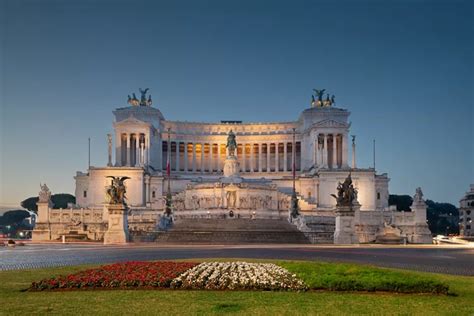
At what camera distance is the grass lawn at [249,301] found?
16.0 m

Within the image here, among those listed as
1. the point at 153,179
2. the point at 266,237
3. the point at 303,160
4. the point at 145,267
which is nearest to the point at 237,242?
the point at 266,237

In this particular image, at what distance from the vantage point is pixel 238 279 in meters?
21.8

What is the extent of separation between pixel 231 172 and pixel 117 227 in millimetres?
61376

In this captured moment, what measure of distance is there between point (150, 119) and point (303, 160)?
123 ft

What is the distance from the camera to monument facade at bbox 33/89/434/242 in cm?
10019

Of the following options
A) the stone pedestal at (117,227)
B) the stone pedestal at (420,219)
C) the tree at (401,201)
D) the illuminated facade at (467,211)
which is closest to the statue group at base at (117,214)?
the stone pedestal at (117,227)

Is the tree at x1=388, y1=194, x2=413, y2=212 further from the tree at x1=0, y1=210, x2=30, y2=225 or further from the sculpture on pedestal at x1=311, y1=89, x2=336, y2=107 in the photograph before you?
the tree at x1=0, y1=210, x2=30, y2=225

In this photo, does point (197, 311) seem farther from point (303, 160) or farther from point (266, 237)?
point (303, 160)

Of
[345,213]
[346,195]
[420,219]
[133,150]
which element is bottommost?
[420,219]

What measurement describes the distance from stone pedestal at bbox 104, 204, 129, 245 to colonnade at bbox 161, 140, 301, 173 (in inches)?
3349

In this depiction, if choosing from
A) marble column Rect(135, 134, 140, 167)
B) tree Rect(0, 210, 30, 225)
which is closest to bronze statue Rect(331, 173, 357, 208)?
marble column Rect(135, 134, 140, 167)

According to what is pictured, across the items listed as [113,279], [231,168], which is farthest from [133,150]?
[113,279]

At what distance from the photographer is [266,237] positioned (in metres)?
65.2

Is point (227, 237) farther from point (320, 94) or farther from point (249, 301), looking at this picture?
point (320, 94)
